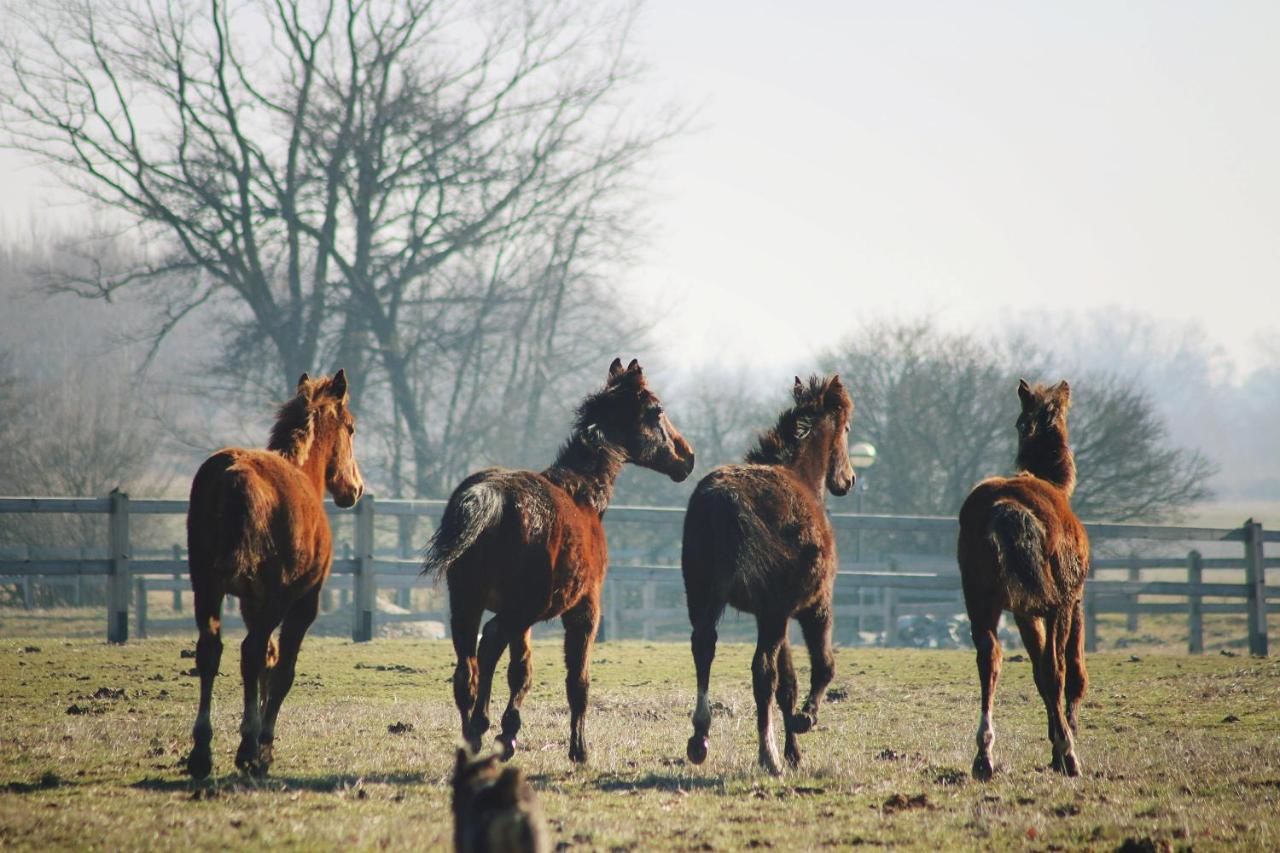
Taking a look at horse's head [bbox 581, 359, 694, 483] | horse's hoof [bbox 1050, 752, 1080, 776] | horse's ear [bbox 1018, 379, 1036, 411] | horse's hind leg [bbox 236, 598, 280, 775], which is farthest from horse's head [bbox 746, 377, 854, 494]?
horse's hind leg [bbox 236, 598, 280, 775]

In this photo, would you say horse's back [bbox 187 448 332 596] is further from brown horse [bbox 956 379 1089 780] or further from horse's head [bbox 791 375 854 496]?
brown horse [bbox 956 379 1089 780]

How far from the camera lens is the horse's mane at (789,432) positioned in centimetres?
933

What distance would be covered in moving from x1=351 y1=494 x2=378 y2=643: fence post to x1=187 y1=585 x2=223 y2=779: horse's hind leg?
947 cm

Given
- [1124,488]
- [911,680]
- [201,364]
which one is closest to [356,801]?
[911,680]

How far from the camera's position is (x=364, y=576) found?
16812 mm

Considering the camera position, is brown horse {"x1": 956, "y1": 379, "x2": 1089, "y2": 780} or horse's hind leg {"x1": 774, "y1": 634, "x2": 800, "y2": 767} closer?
brown horse {"x1": 956, "y1": 379, "x2": 1089, "y2": 780}

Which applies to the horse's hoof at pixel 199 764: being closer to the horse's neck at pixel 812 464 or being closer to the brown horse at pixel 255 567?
the brown horse at pixel 255 567

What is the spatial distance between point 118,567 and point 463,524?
357 inches

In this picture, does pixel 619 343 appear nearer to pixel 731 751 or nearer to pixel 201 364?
pixel 201 364

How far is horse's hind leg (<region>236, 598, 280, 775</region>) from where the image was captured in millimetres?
7227

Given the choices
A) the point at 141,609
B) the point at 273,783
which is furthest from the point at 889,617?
the point at 273,783

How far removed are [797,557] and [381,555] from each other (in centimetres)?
2511

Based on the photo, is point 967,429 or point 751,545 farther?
point 967,429

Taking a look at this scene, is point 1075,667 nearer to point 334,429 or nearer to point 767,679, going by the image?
point 767,679
